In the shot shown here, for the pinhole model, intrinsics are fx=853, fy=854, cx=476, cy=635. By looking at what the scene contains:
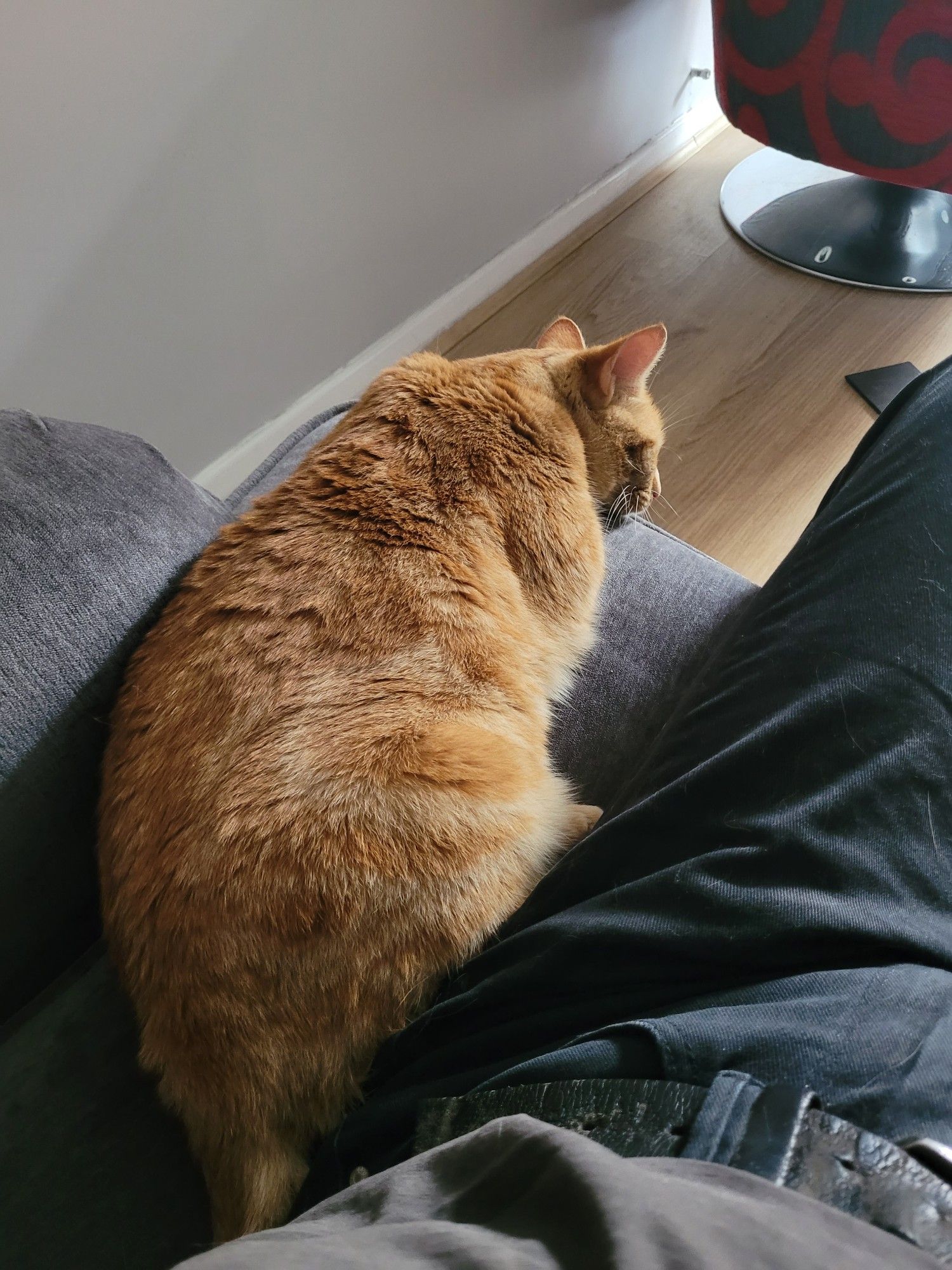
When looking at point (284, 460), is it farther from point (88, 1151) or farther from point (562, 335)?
point (88, 1151)

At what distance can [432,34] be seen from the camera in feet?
5.93

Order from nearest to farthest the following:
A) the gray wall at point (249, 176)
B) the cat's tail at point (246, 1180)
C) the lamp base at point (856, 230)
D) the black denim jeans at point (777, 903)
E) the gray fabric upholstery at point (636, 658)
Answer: the black denim jeans at point (777, 903)
the cat's tail at point (246, 1180)
the gray fabric upholstery at point (636, 658)
the gray wall at point (249, 176)
the lamp base at point (856, 230)

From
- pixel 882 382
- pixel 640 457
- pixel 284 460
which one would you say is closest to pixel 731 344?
pixel 882 382

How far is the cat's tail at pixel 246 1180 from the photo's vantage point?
703mm

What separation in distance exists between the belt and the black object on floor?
74.5 inches

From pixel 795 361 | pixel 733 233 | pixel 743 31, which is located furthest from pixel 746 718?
pixel 733 233

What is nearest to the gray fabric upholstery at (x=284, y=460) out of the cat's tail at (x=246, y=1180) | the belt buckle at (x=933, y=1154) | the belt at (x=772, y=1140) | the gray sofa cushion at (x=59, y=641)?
the gray sofa cushion at (x=59, y=641)

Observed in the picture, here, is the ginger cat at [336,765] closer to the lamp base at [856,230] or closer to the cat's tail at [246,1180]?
the cat's tail at [246,1180]

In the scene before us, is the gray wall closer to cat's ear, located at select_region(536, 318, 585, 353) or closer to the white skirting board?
the white skirting board

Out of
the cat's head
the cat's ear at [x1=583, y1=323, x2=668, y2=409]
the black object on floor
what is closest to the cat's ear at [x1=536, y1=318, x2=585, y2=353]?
the cat's head

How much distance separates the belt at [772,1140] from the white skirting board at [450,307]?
5.19 feet

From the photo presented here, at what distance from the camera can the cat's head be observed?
1227mm

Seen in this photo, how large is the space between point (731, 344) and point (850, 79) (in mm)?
609

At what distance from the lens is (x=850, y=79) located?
1927 mm
